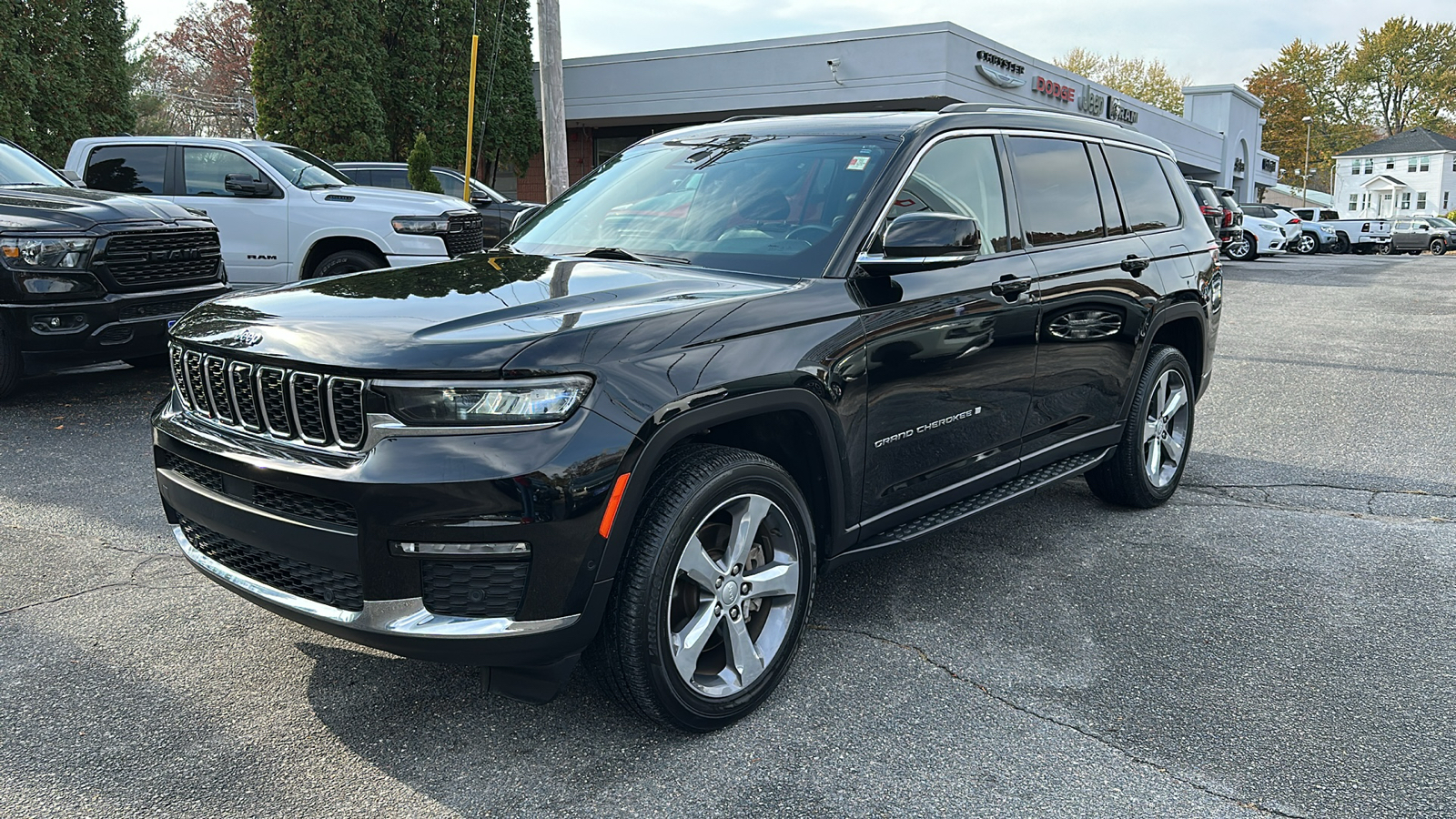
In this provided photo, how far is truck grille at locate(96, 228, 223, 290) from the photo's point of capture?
6969mm

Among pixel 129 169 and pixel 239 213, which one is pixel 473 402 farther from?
pixel 129 169

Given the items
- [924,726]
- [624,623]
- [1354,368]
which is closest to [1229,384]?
[1354,368]

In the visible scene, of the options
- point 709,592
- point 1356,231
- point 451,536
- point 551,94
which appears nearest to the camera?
point 451,536

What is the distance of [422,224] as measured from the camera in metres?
9.79

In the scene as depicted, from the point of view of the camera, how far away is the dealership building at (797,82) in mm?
23469

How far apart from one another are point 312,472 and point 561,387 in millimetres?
638

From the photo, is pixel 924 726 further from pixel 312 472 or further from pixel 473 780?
pixel 312 472

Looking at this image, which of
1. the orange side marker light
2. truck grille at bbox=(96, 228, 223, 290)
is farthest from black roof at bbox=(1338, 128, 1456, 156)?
the orange side marker light

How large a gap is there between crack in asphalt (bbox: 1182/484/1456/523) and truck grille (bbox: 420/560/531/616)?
4.23 meters

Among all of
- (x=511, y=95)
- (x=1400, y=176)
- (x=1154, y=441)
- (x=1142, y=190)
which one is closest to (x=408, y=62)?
(x=511, y=95)

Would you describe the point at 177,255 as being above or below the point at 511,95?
below

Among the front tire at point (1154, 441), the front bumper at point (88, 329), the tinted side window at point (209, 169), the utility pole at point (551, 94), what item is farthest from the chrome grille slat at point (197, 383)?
the utility pole at point (551, 94)

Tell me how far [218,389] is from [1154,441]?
13.7 feet

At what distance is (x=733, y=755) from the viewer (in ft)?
9.66
